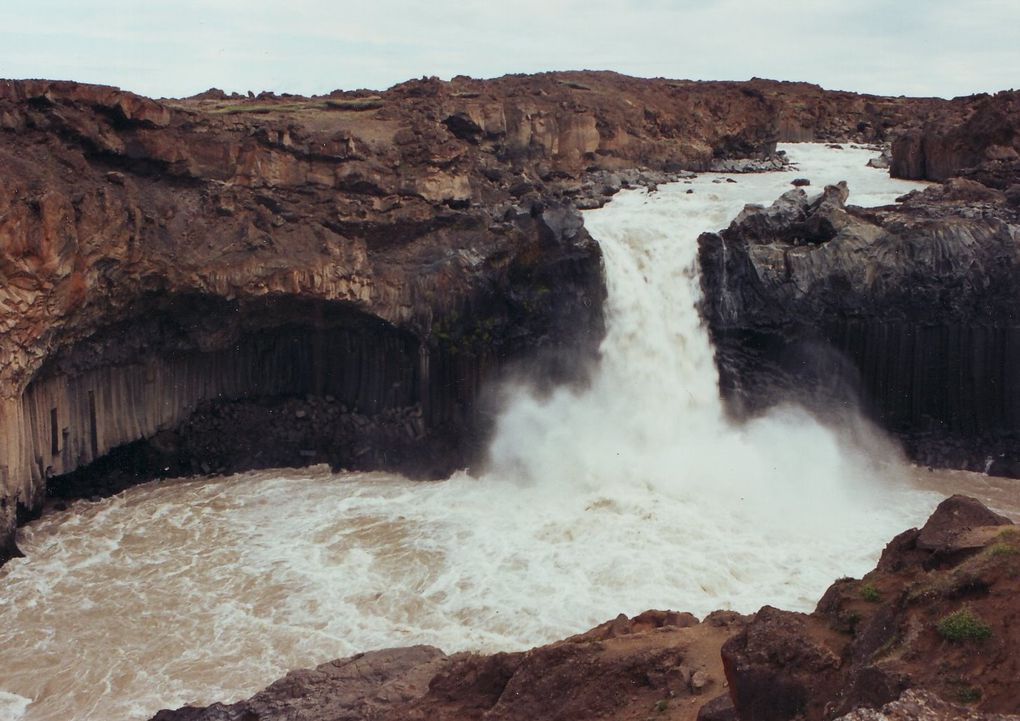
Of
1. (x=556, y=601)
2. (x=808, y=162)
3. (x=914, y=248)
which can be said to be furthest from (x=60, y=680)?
(x=808, y=162)

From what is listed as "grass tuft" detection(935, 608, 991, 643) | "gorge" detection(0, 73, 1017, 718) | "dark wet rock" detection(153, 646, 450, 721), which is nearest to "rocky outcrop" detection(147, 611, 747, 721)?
"dark wet rock" detection(153, 646, 450, 721)

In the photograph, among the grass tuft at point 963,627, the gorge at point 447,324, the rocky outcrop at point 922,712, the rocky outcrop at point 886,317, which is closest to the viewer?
the rocky outcrop at point 922,712

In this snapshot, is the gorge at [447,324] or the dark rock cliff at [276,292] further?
the gorge at [447,324]

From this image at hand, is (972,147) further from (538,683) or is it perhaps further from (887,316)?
(538,683)

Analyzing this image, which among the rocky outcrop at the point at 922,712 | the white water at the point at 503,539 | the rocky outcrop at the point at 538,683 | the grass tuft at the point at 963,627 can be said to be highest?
the grass tuft at the point at 963,627

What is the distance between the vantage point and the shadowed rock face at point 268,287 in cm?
2608

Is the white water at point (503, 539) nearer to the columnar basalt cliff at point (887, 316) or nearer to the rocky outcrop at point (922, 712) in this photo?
the columnar basalt cliff at point (887, 316)

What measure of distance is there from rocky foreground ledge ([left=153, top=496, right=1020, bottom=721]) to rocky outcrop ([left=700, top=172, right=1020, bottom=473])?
17.0m

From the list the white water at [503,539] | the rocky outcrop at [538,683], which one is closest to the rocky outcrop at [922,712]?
the rocky outcrop at [538,683]

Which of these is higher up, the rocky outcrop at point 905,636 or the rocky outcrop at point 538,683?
the rocky outcrop at point 905,636

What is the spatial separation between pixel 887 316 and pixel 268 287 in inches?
706

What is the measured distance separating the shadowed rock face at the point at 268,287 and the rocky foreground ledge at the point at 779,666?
13714mm

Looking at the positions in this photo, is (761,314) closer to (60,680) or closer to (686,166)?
(686,166)

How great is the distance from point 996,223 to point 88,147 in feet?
83.5
